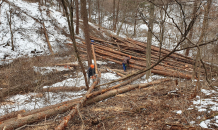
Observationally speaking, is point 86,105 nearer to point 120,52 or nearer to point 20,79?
point 20,79

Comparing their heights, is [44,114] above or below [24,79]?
above

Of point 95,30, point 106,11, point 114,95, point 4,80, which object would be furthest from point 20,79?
point 106,11

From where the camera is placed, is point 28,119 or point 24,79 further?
point 24,79

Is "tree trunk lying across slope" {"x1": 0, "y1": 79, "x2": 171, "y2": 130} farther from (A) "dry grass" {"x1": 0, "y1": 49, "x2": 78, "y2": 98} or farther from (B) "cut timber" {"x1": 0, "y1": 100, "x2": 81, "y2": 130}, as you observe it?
(A) "dry grass" {"x1": 0, "y1": 49, "x2": 78, "y2": 98}

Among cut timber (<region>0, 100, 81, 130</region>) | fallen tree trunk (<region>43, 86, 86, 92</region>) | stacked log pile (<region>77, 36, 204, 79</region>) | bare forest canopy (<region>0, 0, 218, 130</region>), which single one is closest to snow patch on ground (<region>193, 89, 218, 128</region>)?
bare forest canopy (<region>0, 0, 218, 130</region>)

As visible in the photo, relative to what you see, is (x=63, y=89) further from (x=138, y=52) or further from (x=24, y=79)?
(x=138, y=52)

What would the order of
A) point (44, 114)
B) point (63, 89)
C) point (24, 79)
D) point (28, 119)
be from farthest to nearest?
point (24, 79)
point (63, 89)
point (44, 114)
point (28, 119)

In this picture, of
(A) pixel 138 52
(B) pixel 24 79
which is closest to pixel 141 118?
(B) pixel 24 79

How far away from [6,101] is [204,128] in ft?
21.0

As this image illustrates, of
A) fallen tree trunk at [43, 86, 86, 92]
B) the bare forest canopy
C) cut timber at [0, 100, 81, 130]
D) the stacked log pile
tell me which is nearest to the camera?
the bare forest canopy

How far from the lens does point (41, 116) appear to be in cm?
376

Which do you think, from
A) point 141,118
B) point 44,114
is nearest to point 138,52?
point 141,118

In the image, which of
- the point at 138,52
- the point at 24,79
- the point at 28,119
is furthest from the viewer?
the point at 138,52

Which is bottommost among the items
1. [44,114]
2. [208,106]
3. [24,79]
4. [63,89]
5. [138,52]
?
[63,89]
